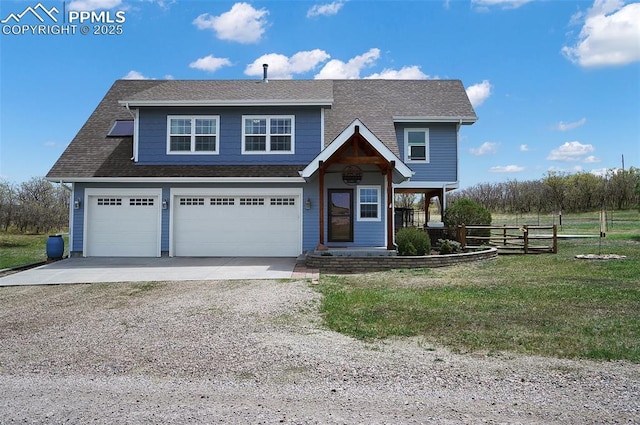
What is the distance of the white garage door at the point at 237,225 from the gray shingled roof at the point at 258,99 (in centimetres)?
104

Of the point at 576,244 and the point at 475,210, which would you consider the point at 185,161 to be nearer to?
A: the point at 475,210

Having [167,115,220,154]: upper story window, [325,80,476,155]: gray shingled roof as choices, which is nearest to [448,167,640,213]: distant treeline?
[325,80,476,155]: gray shingled roof

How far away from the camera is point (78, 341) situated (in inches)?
257

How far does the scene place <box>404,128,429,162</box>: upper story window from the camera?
19.6 metres

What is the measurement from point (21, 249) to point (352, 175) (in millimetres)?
15093

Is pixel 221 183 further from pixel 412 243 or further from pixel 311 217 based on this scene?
pixel 412 243

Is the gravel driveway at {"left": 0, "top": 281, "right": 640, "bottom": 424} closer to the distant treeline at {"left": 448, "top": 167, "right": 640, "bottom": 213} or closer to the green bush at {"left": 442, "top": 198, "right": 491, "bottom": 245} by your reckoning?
the green bush at {"left": 442, "top": 198, "right": 491, "bottom": 245}

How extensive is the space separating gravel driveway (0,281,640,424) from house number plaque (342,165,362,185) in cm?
834

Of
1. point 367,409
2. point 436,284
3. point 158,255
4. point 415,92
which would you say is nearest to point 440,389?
point 367,409

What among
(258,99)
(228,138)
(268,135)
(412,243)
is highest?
(258,99)

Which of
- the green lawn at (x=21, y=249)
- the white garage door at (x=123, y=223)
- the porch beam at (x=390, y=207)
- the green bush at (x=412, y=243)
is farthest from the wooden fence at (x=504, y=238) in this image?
the green lawn at (x=21, y=249)

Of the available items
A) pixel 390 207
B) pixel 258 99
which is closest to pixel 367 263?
pixel 390 207

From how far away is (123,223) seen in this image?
648 inches

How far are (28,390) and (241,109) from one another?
13.3 metres
